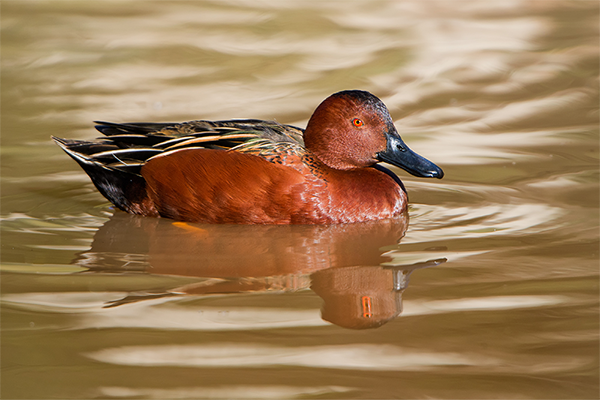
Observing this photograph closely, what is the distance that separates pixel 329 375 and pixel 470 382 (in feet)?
2.07

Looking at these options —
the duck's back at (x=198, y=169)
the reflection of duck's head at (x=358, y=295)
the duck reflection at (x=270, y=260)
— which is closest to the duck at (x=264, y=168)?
the duck's back at (x=198, y=169)

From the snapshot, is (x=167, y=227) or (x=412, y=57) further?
(x=412, y=57)

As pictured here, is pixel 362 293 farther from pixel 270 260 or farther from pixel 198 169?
pixel 198 169

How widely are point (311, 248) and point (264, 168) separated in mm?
755

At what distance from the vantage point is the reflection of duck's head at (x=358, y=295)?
4.07 metres

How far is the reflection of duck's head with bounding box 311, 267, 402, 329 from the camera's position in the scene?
13.4 feet

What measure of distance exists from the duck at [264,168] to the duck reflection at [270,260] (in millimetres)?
126

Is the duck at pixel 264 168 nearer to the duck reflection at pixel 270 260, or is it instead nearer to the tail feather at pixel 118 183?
the tail feather at pixel 118 183

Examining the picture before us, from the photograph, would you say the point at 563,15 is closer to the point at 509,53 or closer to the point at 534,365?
the point at 509,53

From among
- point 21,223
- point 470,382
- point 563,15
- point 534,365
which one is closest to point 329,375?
point 470,382

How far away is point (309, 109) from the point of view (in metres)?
9.84

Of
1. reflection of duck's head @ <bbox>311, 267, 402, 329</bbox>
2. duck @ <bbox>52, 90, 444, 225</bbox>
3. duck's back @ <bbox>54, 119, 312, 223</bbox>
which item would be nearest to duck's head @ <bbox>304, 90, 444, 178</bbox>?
duck @ <bbox>52, 90, 444, 225</bbox>

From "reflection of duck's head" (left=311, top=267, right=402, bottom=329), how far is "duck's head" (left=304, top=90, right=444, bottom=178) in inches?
53.1

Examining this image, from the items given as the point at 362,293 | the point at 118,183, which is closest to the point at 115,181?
the point at 118,183
